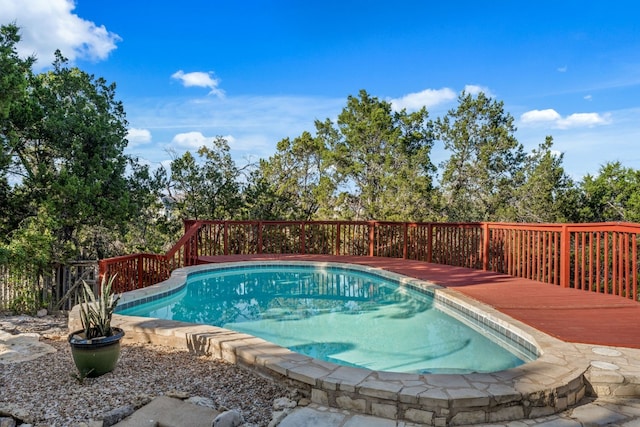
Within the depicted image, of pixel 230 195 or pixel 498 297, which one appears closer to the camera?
pixel 498 297

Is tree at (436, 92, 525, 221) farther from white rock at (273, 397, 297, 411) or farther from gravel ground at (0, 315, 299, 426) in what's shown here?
white rock at (273, 397, 297, 411)

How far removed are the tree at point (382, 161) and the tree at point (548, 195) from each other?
3611 millimetres

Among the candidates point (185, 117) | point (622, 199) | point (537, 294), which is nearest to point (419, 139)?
point (622, 199)

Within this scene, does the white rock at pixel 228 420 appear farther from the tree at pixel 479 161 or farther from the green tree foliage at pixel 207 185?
the tree at pixel 479 161

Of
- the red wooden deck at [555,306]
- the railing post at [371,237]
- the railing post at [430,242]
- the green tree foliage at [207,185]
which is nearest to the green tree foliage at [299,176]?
the green tree foliage at [207,185]

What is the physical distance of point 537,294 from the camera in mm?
5398

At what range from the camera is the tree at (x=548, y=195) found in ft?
48.0

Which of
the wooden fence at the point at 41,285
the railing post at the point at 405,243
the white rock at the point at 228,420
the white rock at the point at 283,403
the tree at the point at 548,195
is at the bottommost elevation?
the wooden fence at the point at 41,285

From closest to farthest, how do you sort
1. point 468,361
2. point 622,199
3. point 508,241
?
1. point 468,361
2. point 508,241
3. point 622,199

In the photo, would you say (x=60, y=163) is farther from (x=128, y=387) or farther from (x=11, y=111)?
(x=128, y=387)

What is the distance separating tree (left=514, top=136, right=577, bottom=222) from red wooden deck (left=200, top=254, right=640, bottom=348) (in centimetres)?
900

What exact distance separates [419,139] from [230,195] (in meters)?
8.32

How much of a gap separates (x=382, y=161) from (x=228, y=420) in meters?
13.7

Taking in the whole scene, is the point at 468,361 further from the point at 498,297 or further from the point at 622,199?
the point at 622,199
